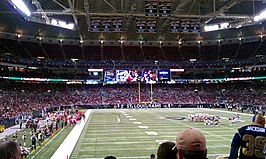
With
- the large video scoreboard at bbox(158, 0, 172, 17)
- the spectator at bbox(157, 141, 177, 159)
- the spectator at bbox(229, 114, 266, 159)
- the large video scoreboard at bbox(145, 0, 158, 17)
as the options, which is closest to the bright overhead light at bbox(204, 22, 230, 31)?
the large video scoreboard at bbox(158, 0, 172, 17)

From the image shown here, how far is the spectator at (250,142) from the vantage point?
4.43 m

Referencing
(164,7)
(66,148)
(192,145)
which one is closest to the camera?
(192,145)

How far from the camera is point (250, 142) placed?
4.48m

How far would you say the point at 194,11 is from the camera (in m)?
38.5

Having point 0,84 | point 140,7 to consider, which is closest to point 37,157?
point 140,7

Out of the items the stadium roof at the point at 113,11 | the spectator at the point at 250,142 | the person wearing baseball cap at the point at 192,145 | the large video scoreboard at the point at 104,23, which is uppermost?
the stadium roof at the point at 113,11

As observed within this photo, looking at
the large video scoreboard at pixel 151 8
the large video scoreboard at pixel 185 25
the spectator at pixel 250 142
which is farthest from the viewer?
the large video scoreboard at pixel 185 25

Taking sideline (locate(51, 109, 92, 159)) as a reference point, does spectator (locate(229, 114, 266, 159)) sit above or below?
above

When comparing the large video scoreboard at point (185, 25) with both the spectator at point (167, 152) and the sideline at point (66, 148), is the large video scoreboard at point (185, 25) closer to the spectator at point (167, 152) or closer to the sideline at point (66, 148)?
the sideline at point (66, 148)

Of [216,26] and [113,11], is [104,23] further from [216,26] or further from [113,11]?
[216,26]

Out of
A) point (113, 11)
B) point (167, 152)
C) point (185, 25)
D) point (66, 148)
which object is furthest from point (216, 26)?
point (167, 152)

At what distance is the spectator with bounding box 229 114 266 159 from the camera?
175 inches

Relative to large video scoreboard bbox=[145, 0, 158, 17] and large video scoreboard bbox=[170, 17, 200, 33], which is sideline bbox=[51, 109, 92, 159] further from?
large video scoreboard bbox=[170, 17, 200, 33]

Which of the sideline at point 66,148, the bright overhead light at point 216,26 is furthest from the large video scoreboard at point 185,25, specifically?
the bright overhead light at point 216,26
